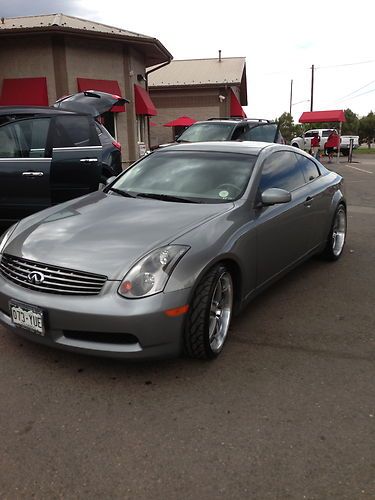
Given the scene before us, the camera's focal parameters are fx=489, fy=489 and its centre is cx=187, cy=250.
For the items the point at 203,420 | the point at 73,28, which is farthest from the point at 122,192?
the point at 73,28

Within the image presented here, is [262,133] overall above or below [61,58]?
below

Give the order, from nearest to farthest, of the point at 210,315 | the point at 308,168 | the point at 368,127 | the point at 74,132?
the point at 210,315
the point at 308,168
the point at 74,132
the point at 368,127

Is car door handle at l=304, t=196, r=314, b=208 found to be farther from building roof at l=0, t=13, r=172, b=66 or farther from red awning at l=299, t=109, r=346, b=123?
red awning at l=299, t=109, r=346, b=123

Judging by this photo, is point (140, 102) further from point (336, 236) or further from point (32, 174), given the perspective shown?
point (336, 236)

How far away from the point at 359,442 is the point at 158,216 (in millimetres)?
1932

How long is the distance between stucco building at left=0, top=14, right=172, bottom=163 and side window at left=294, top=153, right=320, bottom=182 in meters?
11.9

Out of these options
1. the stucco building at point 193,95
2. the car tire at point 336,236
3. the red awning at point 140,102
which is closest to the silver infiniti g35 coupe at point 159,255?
the car tire at point 336,236

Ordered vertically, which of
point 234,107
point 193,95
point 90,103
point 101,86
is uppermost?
point 193,95

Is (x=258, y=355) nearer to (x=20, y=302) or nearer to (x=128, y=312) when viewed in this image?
(x=128, y=312)

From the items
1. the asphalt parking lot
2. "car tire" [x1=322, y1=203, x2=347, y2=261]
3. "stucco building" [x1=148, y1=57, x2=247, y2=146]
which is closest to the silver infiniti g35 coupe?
the asphalt parking lot

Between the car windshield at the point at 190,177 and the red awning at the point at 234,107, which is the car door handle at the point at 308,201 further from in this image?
the red awning at the point at 234,107

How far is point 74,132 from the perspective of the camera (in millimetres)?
6457

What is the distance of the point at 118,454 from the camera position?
2.38 metres

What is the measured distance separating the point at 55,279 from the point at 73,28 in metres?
13.9
